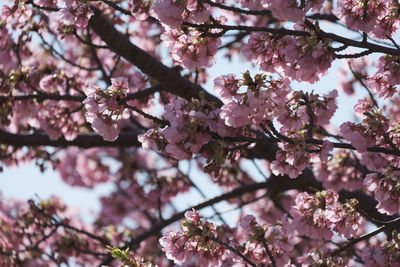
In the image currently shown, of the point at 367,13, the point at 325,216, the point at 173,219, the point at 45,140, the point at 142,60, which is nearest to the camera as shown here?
the point at 367,13

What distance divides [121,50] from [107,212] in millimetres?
6974

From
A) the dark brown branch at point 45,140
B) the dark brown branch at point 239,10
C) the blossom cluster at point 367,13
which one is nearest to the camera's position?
the dark brown branch at point 239,10

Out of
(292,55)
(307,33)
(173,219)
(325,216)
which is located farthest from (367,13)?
(173,219)

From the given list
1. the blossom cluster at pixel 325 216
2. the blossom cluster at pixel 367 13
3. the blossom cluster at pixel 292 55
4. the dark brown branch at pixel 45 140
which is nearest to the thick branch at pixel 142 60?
the dark brown branch at pixel 45 140

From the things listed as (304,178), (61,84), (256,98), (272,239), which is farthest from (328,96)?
(61,84)

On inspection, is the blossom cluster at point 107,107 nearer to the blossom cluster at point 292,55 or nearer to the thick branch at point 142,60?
the blossom cluster at point 292,55

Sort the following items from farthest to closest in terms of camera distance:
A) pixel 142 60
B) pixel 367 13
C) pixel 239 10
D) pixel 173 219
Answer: pixel 173 219 < pixel 142 60 < pixel 367 13 < pixel 239 10

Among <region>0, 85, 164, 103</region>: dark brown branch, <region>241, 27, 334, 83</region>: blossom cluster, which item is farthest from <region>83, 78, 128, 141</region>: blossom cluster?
<region>0, 85, 164, 103</region>: dark brown branch

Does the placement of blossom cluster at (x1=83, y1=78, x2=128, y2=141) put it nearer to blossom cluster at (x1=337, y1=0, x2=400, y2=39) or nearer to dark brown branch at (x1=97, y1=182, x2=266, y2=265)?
blossom cluster at (x1=337, y1=0, x2=400, y2=39)

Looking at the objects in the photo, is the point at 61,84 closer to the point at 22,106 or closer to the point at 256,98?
the point at 22,106

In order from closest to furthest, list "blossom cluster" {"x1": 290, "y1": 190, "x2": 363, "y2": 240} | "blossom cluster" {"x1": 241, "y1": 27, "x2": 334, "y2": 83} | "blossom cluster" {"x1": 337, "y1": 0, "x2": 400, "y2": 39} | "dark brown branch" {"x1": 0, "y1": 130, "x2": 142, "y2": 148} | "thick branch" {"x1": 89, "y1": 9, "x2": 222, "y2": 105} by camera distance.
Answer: "blossom cluster" {"x1": 241, "y1": 27, "x2": 334, "y2": 83} → "blossom cluster" {"x1": 337, "y1": 0, "x2": 400, "y2": 39} → "blossom cluster" {"x1": 290, "y1": 190, "x2": 363, "y2": 240} → "thick branch" {"x1": 89, "y1": 9, "x2": 222, "y2": 105} → "dark brown branch" {"x1": 0, "y1": 130, "x2": 142, "y2": 148}

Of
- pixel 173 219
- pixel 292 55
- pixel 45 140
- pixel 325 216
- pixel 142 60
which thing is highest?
pixel 45 140

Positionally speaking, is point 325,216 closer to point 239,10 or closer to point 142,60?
point 239,10

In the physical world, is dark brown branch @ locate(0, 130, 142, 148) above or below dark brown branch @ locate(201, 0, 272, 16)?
above
